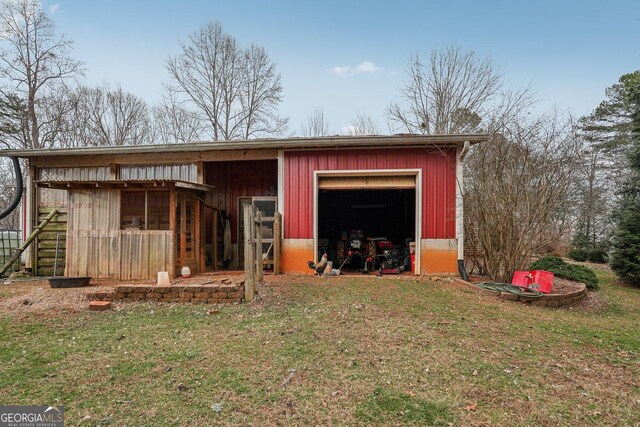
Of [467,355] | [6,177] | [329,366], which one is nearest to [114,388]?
[329,366]

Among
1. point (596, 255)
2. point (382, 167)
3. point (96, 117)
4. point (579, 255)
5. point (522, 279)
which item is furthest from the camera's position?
point (96, 117)

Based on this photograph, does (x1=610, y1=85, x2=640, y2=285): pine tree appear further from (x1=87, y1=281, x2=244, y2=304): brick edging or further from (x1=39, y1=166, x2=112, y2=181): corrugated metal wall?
(x1=39, y1=166, x2=112, y2=181): corrugated metal wall

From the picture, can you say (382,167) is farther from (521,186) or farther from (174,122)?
(174,122)

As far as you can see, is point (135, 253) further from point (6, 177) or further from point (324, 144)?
point (6, 177)

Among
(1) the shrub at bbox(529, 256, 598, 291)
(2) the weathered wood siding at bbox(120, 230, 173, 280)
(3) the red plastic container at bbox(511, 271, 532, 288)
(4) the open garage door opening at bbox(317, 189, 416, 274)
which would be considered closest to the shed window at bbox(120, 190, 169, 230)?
(2) the weathered wood siding at bbox(120, 230, 173, 280)

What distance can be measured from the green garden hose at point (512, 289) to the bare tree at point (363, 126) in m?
13.1

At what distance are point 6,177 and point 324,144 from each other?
20.7m

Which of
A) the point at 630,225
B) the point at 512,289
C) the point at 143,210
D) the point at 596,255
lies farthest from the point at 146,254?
the point at 596,255

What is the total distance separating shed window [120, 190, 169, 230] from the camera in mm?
7387

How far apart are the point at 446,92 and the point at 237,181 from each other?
41.9ft

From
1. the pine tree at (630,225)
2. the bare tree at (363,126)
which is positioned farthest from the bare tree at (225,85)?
the pine tree at (630,225)

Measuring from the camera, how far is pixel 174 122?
779 inches

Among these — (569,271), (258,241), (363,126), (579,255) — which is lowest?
(579,255)

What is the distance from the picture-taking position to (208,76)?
18.9 metres
